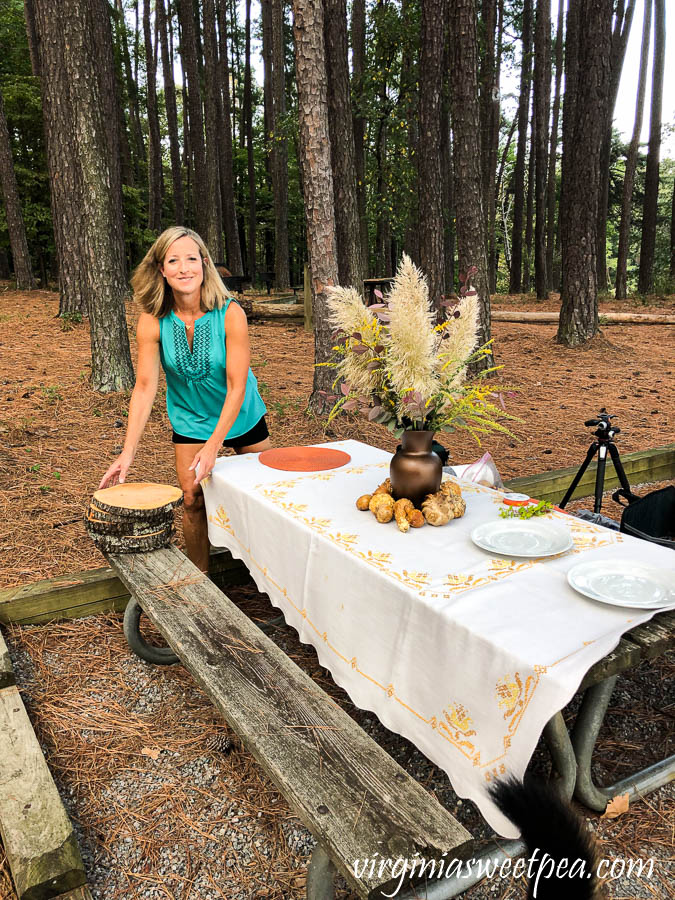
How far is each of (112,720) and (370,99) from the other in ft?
42.5

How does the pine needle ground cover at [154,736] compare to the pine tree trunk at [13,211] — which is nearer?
the pine needle ground cover at [154,736]

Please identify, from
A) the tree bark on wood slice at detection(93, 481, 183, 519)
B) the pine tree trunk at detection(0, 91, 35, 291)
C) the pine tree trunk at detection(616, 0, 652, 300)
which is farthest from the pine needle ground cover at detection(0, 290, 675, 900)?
the pine tree trunk at detection(616, 0, 652, 300)

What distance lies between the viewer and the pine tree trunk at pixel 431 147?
893cm

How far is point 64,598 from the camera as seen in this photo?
3.19 metres

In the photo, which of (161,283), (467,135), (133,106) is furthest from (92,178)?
(133,106)

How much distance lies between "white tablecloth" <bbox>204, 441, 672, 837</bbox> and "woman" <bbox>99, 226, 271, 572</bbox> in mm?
588

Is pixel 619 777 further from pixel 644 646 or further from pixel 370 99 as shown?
pixel 370 99

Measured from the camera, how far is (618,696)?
2676 mm

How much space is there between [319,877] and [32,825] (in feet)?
2.73

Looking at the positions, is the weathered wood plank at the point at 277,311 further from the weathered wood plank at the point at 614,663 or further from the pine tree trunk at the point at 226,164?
the weathered wood plank at the point at 614,663

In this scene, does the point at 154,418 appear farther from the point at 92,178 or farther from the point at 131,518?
the point at 131,518

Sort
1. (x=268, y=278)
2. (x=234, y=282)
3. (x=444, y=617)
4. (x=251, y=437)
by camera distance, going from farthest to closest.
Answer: (x=268, y=278) < (x=234, y=282) < (x=251, y=437) < (x=444, y=617)

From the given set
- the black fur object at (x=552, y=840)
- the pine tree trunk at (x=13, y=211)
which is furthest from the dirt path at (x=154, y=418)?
the pine tree trunk at (x=13, y=211)

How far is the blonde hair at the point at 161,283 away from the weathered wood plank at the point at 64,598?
4.62 feet
